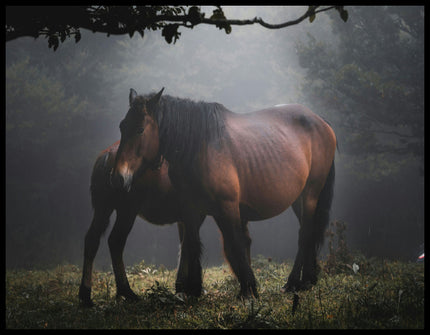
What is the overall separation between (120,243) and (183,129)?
175 cm

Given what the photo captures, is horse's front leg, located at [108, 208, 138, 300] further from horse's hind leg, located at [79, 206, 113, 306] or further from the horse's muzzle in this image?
the horse's muzzle

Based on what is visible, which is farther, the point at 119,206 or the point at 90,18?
the point at 119,206

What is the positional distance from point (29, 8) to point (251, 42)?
91.6 feet

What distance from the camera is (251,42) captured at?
29.2m

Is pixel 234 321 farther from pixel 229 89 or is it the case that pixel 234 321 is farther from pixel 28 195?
pixel 229 89

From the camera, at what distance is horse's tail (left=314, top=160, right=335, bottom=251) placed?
5.73 m

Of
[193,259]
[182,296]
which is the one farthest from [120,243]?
[182,296]

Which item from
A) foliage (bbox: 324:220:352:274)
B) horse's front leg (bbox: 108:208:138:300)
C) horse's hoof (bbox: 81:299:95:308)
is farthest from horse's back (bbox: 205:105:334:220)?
horse's hoof (bbox: 81:299:95:308)

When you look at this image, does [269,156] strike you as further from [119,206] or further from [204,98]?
[204,98]

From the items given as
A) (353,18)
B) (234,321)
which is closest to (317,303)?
(234,321)

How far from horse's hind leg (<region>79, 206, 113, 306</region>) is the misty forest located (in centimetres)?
752

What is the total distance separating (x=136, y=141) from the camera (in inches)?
170

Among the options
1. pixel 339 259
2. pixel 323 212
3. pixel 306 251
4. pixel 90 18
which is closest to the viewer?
pixel 90 18

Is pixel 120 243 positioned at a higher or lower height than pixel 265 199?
lower
